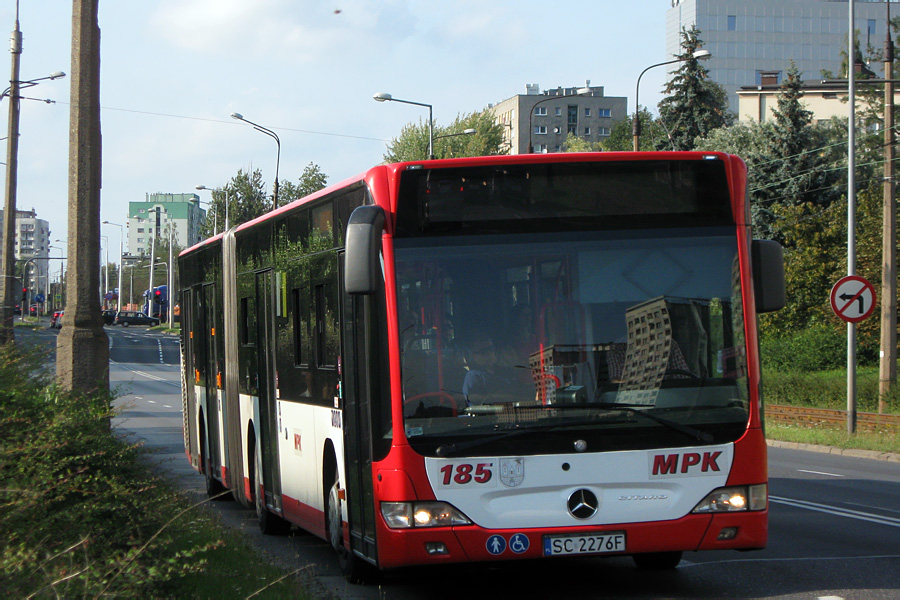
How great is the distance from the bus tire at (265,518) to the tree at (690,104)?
49336 millimetres

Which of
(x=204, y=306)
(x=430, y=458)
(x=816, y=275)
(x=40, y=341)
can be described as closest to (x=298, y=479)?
(x=40, y=341)

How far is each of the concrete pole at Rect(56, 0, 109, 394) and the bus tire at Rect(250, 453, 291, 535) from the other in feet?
6.27

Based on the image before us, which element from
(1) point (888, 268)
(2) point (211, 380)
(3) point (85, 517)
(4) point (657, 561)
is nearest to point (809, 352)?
(1) point (888, 268)

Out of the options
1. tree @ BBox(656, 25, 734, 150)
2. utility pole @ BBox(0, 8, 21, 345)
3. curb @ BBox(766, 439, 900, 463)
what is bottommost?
curb @ BBox(766, 439, 900, 463)

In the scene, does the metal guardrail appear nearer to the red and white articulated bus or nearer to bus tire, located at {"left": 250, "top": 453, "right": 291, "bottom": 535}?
bus tire, located at {"left": 250, "top": 453, "right": 291, "bottom": 535}

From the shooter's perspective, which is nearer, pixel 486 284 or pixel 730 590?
pixel 486 284

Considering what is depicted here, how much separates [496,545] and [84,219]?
5514 mm

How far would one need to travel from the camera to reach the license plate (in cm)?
708

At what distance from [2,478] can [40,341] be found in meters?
4.10

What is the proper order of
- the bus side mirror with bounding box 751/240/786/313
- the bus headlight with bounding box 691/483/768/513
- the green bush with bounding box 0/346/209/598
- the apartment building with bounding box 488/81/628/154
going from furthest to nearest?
the apartment building with bounding box 488/81/628/154, the bus side mirror with bounding box 751/240/786/313, the bus headlight with bounding box 691/483/768/513, the green bush with bounding box 0/346/209/598

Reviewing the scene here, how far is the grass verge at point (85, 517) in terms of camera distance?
5332 mm

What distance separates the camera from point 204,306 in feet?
48.4

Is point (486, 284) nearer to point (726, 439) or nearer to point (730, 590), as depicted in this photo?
point (726, 439)

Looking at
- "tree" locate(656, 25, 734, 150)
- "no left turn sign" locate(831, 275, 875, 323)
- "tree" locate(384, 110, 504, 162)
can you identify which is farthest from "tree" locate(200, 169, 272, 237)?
"no left turn sign" locate(831, 275, 875, 323)
